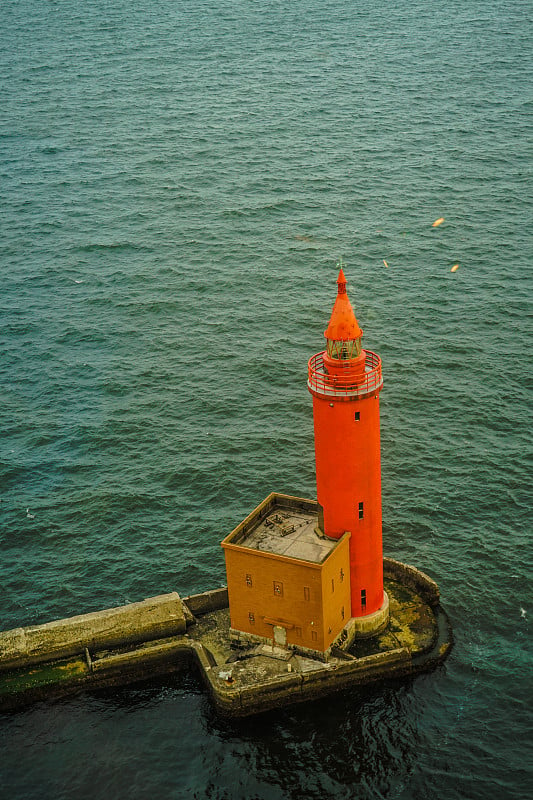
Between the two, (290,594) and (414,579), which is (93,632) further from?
(414,579)

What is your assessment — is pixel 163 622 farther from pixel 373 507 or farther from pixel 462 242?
pixel 462 242

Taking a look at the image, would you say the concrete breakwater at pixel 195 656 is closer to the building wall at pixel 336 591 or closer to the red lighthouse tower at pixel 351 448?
the building wall at pixel 336 591

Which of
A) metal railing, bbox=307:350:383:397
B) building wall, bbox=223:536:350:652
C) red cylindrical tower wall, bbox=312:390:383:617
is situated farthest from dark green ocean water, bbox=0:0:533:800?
metal railing, bbox=307:350:383:397

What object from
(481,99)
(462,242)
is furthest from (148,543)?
(481,99)

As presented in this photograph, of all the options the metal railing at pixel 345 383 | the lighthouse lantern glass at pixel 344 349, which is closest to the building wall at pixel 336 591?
the metal railing at pixel 345 383

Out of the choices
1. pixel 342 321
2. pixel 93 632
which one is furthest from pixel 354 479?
pixel 93 632
